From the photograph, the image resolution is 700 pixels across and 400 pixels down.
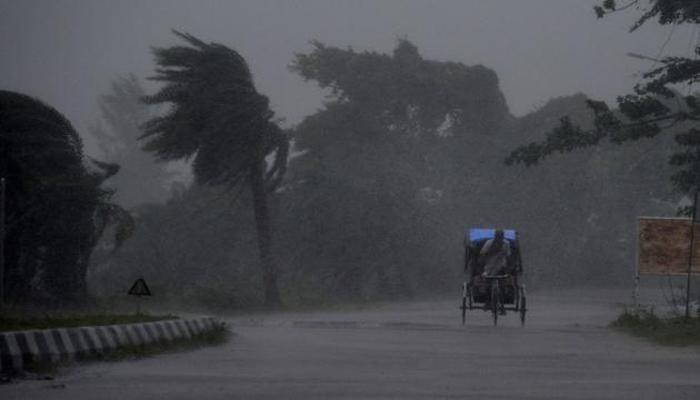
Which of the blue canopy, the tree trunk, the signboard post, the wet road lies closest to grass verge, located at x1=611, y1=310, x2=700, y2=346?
the wet road

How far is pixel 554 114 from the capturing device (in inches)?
2835

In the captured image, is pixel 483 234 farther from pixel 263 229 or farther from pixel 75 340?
pixel 263 229

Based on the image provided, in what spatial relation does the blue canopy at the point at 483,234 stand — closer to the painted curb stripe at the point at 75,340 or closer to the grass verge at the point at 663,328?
the grass verge at the point at 663,328

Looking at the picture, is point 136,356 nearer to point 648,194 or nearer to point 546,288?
point 546,288

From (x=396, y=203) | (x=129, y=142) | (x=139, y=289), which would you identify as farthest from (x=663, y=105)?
(x=129, y=142)

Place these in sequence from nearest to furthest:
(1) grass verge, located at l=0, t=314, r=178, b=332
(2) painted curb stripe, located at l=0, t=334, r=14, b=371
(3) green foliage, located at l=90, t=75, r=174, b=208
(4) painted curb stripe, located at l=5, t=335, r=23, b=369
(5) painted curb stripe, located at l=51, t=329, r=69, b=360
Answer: (2) painted curb stripe, located at l=0, t=334, r=14, b=371 < (4) painted curb stripe, located at l=5, t=335, r=23, b=369 < (5) painted curb stripe, located at l=51, t=329, r=69, b=360 < (1) grass verge, located at l=0, t=314, r=178, b=332 < (3) green foliage, located at l=90, t=75, r=174, b=208

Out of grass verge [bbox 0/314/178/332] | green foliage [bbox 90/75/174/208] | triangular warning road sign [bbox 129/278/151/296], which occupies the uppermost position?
green foliage [bbox 90/75/174/208]

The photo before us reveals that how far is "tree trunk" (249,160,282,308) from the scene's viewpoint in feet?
142

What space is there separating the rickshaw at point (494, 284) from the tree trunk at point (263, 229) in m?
16.0

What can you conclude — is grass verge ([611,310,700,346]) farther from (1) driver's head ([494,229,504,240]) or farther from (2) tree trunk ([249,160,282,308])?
(2) tree trunk ([249,160,282,308])

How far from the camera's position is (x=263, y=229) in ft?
143

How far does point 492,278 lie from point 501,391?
14.6 meters

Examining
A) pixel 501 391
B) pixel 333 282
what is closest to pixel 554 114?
pixel 333 282

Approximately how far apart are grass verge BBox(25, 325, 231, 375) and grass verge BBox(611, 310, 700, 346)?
6.50m
